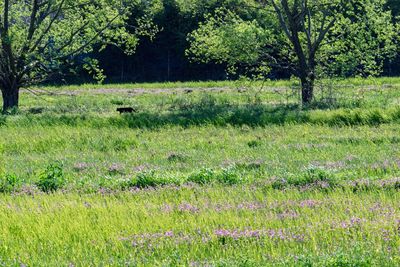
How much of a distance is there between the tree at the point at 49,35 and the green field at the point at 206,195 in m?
8.83

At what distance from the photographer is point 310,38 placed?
1053 inches

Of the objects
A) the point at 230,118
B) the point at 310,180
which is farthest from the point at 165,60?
the point at 310,180

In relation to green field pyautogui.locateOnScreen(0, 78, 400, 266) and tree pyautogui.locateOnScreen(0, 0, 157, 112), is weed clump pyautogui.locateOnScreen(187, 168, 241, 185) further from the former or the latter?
tree pyautogui.locateOnScreen(0, 0, 157, 112)

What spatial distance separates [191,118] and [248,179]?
34.8 feet

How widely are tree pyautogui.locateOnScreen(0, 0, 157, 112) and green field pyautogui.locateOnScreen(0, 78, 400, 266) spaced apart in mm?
8828

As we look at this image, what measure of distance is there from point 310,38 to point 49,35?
479 inches

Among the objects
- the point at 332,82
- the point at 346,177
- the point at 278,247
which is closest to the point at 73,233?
the point at 278,247

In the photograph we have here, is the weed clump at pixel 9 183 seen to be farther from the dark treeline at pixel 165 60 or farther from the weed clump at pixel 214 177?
the dark treeline at pixel 165 60

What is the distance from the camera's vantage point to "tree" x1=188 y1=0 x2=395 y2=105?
24641mm

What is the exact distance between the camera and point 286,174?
10.5m

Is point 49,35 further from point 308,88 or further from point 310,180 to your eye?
point 310,180

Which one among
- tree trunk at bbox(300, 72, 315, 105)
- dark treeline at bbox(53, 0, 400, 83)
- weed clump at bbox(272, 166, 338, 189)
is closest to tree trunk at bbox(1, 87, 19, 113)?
tree trunk at bbox(300, 72, 315, 105)

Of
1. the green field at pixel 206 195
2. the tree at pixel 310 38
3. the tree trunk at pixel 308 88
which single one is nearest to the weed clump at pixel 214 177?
the green field at pixel 206 195

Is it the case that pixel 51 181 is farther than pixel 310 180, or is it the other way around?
pixel 51 181
